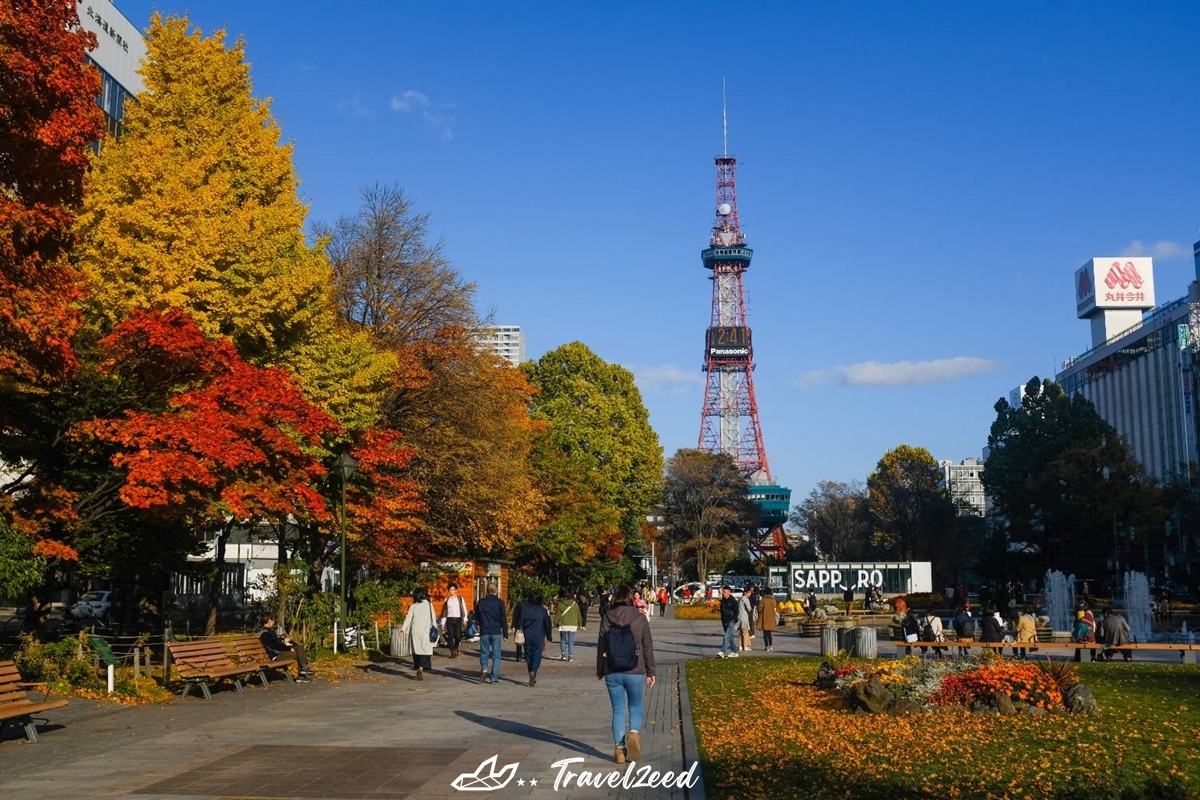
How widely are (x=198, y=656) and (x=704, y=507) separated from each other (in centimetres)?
7405

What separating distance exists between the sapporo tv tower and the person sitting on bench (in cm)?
10530

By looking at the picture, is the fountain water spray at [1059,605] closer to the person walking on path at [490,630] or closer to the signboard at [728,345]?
the person walking on path at [490,630]

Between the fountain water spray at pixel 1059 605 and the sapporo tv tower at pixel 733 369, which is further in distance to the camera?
the sapporo tv tower at pixel 733 369

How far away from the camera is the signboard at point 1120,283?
122938 millimetres

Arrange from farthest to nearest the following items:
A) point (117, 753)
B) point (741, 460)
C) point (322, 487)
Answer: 1. point (741, 460)
2. point (322, 487)
3. point (117, 753)

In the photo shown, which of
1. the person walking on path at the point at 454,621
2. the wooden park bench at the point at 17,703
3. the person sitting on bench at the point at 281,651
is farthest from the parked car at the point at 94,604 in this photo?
the wooden park bench at the point at 17,703

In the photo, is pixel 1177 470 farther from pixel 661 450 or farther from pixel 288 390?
pixel 288 390

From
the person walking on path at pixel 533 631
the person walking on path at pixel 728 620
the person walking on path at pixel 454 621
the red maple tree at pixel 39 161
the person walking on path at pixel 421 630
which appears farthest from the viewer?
the person walking on path at pixel 728 620

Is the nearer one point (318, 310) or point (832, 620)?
point (318, 310)

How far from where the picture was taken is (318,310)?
26.5 metres

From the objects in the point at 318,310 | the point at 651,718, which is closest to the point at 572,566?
the point at 318,310

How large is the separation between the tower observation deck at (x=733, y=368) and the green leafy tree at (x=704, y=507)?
3139cm

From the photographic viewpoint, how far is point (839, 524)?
10981 cm

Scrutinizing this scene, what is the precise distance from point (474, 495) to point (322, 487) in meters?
5.72
